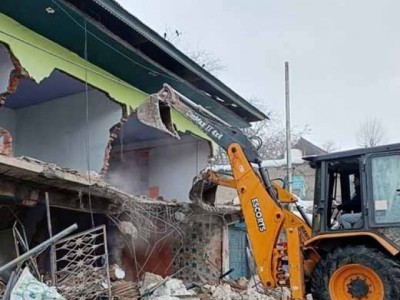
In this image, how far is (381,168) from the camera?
717 centimetres

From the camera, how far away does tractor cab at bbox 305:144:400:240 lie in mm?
7078

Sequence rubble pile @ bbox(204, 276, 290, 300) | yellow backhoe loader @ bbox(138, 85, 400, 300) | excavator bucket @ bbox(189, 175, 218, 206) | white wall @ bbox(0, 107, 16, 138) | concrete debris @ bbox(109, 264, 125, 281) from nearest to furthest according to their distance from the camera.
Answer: yellow backhoe loader @ bbox(138, 85, 400, 300) < concrete debris @ bbox(109, 264, 125, 281) < rubble pile @ bbox(204, 276, 290, 300) < excavator bucket @ bbox(189, 175, 218, 206) < white wall @ bbox(0, 107, 16, 138)

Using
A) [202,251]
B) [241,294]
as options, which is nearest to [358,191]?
[241,294]

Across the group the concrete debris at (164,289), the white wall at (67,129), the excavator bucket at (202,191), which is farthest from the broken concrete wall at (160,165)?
the concrete debris at (164,289)

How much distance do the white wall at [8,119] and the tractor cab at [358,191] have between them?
310 inches

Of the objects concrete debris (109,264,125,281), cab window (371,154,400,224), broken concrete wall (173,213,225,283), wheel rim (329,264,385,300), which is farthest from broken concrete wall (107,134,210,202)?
cab window (371,154,400,224)

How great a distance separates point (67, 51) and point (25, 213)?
349 centimetres

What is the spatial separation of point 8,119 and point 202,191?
199 inches

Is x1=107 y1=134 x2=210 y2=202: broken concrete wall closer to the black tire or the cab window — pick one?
the black tire

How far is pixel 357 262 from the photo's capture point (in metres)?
6.99

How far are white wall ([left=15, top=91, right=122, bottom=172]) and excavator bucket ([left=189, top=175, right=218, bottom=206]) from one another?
7.22 feet

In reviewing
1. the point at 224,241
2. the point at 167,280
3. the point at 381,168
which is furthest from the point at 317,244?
the point at 224,241

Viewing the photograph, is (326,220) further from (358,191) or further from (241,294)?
(241,294)

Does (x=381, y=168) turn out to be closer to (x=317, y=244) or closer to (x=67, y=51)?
(x=317, y=244)
